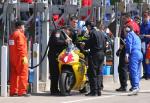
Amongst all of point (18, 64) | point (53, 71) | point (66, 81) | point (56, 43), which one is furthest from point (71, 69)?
point (18, 64)

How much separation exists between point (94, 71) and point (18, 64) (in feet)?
6.38

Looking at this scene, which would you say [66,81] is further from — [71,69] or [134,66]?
[134,66]

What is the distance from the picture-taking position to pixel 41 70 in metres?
17.3

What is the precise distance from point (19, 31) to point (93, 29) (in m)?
1.92

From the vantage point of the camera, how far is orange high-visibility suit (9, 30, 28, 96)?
1514 cm

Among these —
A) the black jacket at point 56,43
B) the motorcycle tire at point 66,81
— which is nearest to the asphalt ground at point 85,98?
the motorcycle tire at point 66,81

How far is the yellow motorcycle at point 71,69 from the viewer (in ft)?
51.1

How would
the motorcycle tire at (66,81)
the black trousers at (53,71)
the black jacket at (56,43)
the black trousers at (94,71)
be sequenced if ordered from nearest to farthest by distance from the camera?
the motorcycle tire at (66,81) < the black trousers at (94,71) < the black jacket at (56,43) < the black trousers at (53,71)

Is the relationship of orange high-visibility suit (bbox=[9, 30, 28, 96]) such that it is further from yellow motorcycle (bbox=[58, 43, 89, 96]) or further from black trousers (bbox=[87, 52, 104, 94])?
black trousers (bbox=[87, 52, 104, 94])

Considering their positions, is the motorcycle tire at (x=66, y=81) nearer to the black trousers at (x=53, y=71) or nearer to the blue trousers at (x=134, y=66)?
the black trousers at (x=53, y=71)

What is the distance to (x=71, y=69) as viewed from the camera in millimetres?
15742

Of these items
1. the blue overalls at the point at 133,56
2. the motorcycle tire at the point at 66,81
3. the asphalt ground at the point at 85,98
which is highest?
the blue overalls at the point at 133,56

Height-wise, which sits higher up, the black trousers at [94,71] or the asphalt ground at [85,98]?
the black trousers at [94,71]

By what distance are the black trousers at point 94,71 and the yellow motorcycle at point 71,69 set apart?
0.26 m
